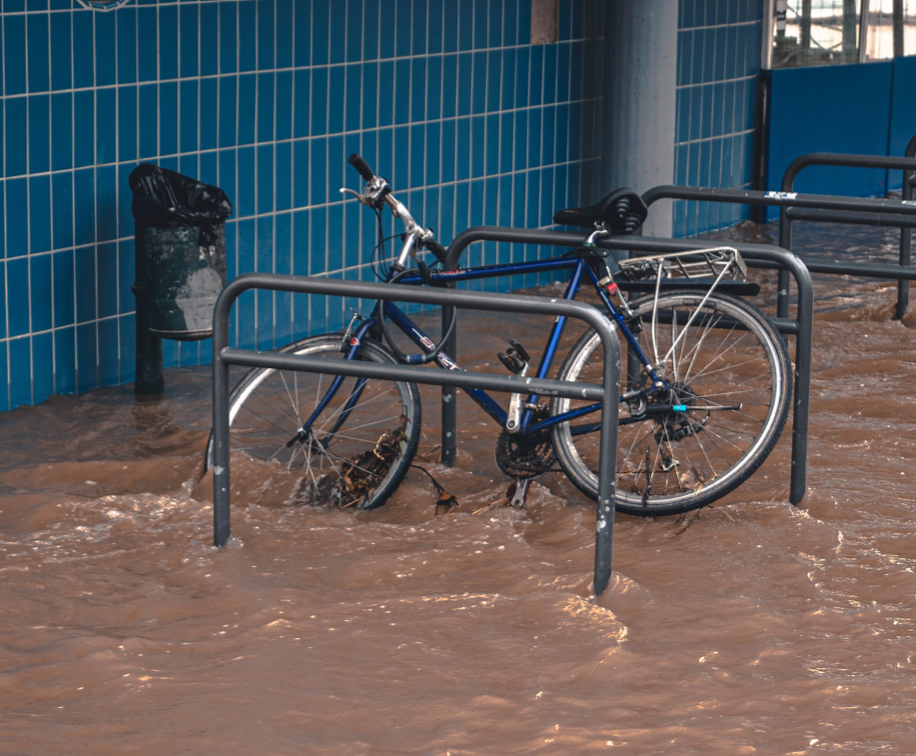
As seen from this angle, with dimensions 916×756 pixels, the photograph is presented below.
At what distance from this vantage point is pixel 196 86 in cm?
624

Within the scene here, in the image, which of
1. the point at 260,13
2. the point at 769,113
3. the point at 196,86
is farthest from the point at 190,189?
the point at 769,113

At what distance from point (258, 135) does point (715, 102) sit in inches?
173

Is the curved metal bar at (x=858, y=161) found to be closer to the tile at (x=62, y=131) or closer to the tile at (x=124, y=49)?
the tile at (x=124, y=49)

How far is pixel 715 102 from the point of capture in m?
9.74

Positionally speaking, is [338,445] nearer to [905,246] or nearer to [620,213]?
[620,213]

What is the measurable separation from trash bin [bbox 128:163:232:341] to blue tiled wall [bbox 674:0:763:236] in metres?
4.49

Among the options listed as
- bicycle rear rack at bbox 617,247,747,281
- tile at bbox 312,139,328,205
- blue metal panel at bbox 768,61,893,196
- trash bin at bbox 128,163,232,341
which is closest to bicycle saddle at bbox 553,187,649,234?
bicycle rear rack at bbox 617,247,747,281

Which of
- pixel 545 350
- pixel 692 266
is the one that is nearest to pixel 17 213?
pixel 545 350

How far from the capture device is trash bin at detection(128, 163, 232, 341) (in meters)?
5.70

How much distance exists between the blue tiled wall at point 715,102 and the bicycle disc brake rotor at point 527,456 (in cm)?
527

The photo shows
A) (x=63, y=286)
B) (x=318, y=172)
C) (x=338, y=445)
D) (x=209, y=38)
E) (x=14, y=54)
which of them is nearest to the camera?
(x=338, y=445)

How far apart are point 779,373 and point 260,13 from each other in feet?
11.3

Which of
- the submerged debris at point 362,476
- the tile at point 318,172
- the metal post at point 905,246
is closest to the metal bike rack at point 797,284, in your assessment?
the submerged debris at point 362,476

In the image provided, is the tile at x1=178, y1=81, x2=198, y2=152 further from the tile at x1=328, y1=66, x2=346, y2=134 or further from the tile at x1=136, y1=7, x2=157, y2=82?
the tile at x1=328, y1=66, x2=346, y2=134
